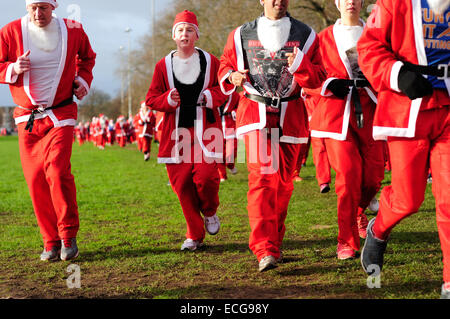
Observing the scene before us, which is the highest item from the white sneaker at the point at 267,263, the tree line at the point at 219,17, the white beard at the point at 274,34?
the tree line at the point at 219,17

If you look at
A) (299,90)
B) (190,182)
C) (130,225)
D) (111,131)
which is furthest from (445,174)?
(111,131)

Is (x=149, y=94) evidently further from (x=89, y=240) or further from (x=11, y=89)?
(x=89, y=240)

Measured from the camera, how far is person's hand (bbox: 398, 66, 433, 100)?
12.4ft

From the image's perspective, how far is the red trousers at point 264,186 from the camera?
5039 millimetres

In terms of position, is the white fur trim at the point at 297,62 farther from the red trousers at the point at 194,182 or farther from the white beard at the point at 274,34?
the red trousers at the point at 194,182

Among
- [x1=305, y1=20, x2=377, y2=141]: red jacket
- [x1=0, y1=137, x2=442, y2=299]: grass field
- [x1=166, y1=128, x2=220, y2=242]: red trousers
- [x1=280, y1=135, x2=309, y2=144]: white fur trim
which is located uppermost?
[x1=305, y1=20, x2=377, y2=141]: red jacket

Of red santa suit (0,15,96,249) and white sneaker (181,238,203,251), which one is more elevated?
red santa suit (0,15,96,249)

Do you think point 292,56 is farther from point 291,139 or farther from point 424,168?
point 424,168

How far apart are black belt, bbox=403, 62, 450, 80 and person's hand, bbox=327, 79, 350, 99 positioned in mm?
1560

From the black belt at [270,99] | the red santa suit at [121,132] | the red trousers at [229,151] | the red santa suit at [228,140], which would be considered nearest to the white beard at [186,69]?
the black belt at [270,99]

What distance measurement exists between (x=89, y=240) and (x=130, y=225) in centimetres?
107

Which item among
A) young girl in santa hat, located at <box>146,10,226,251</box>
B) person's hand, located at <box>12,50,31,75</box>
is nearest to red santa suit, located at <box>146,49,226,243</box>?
young girl in santa hat, located at <box>146,10,226,251</box>

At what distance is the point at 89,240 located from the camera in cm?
674
